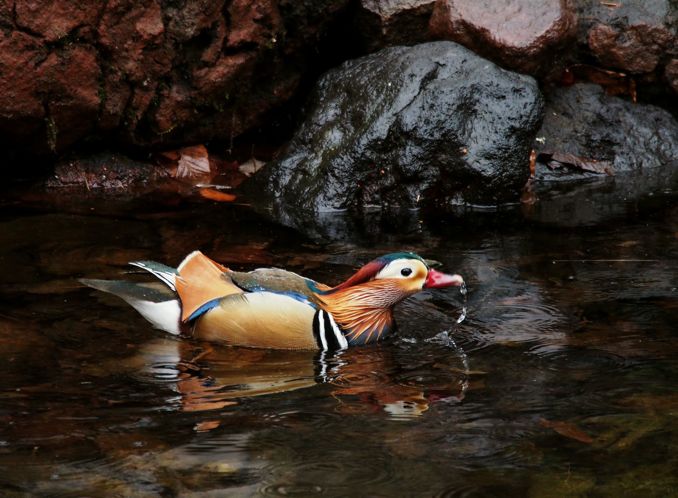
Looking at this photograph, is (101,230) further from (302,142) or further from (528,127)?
(528,127)

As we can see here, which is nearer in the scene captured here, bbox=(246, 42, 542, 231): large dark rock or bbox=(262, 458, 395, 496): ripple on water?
bbox=(262, 458, 395, 496): ripple on water

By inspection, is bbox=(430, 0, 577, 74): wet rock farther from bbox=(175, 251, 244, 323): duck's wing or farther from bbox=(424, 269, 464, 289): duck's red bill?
bbox=(175, 251, 244, 323): duck's wing

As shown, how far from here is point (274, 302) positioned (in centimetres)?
518

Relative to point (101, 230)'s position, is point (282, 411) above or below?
below

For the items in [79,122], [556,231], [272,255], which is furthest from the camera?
[79,122]

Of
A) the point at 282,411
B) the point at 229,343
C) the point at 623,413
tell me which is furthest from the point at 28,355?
the point at 623,413

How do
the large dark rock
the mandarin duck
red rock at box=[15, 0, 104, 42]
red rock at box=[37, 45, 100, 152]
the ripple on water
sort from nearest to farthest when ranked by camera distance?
1. the ripple on water
2. the mandarin duck
3. red rock at box=[15, 0, 104, 42]
4. red rock at box=[37, 45, 100, 152]
5. the large dark rock

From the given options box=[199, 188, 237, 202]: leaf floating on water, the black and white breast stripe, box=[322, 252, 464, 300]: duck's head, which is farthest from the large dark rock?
the black and white breast stripe

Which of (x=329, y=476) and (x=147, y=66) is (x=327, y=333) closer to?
(x=329, y=476)

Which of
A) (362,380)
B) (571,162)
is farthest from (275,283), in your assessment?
(571,162)

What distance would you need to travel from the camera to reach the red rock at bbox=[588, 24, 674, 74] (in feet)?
30.9

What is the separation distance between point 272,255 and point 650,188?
3.74 meters

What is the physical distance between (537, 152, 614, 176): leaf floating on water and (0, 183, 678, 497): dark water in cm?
187

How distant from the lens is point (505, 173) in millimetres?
8078
